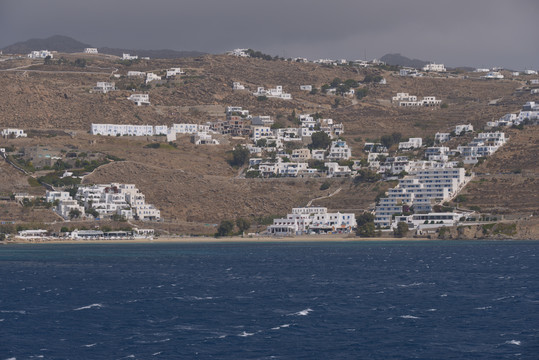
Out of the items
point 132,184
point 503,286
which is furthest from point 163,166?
point 503,286

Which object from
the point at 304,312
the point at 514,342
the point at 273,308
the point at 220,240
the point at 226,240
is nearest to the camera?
the point at 514,342

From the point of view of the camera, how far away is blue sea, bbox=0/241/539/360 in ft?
162

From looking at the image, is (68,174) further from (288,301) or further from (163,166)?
(288,301)

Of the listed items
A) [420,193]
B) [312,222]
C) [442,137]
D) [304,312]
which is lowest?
[304,312]

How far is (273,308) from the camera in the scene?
6228 centimetres

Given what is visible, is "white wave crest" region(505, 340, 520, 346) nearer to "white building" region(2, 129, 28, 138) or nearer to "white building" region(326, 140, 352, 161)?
"white building" region(326, 140, 352, 161)

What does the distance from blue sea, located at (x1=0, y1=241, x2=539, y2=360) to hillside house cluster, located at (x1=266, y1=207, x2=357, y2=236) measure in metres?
49.2

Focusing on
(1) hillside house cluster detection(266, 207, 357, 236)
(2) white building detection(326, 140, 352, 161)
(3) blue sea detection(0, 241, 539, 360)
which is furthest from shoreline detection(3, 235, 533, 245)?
(3) blue sea detection(0, 241, 539, 360)

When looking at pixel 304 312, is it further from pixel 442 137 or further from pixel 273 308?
pixel 442 137

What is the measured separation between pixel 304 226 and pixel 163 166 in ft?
116

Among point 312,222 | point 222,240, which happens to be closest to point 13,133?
point 222,240

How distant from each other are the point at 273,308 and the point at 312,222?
94961 millimetres

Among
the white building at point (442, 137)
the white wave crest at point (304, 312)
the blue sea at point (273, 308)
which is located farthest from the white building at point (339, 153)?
the white wave crest at point (304, 312)

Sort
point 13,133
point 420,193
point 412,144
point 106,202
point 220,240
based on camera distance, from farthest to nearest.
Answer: point 412,144 → point 13,133 → point 106,202 → point 420,193 → point 220,240
